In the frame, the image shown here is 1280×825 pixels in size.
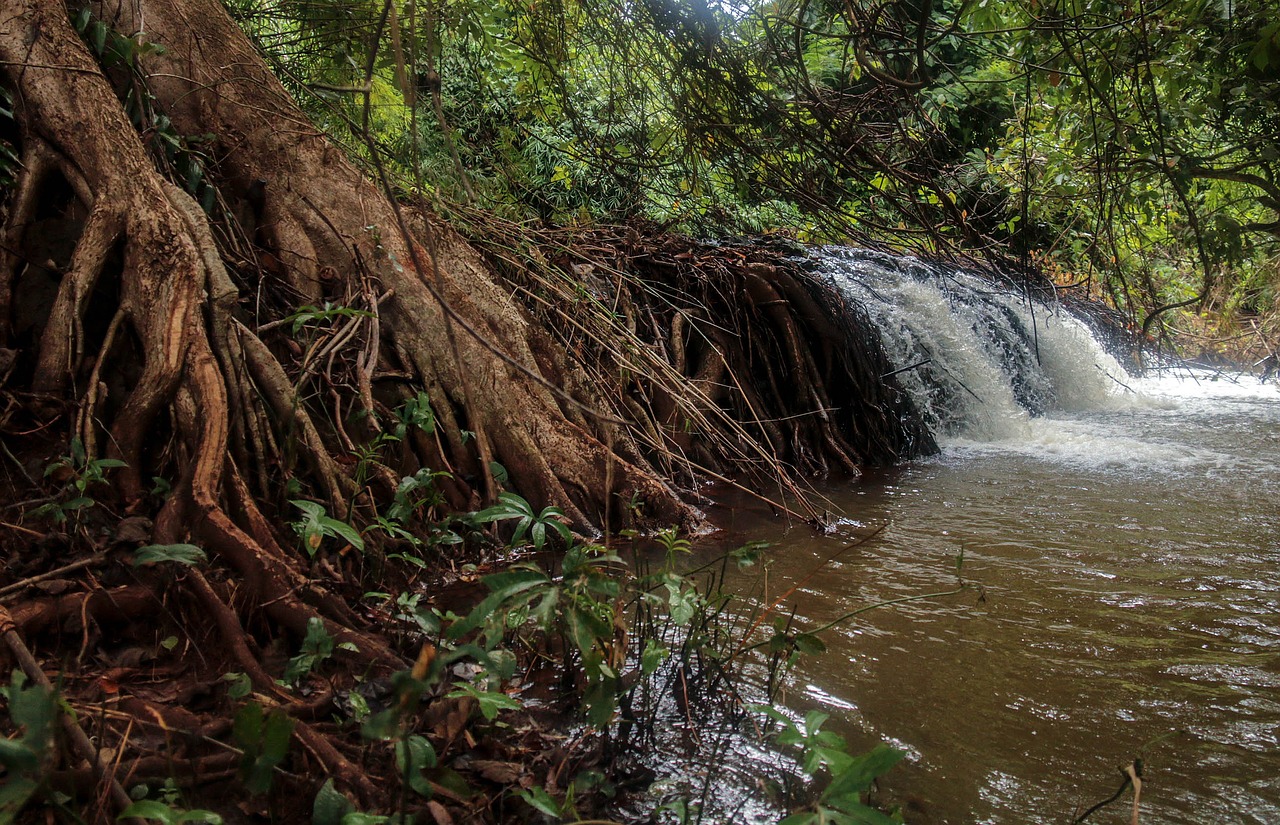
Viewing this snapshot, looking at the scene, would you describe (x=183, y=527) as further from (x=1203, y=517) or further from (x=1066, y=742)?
(x=1203, y=517)

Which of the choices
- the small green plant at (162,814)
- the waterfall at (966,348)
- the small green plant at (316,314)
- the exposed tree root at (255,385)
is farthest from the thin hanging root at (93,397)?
the waterfall at (966,348)

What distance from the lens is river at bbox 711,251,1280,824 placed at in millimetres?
1898

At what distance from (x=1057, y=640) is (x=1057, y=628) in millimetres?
109

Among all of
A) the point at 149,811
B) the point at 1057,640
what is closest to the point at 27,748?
the point at 149,811

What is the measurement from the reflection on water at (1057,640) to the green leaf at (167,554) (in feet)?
4.91

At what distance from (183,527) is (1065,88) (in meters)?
4.11

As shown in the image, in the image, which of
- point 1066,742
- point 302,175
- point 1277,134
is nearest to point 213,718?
point 1066,742

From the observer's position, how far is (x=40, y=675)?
1633 millimetres

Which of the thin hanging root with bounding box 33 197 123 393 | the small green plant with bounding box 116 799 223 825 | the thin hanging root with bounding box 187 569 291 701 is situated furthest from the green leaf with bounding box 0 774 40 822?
the thin hanging root with bounding box 33 197 123 393

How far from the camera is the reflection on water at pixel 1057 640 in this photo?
1894 millimetres

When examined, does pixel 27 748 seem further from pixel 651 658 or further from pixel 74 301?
pixel 74 301

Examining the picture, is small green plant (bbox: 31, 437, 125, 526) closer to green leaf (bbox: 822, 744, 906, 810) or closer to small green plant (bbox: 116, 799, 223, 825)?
small green plant (bbox: 116, 799, 223, 825)

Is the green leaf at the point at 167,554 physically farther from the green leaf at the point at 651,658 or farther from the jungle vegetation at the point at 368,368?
the green leaf at the point at 651,658

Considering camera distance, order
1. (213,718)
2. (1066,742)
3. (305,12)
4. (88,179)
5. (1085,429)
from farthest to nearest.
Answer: (1085,429)
(305,12)
(88,179)
(1066,742)
(213,718)
